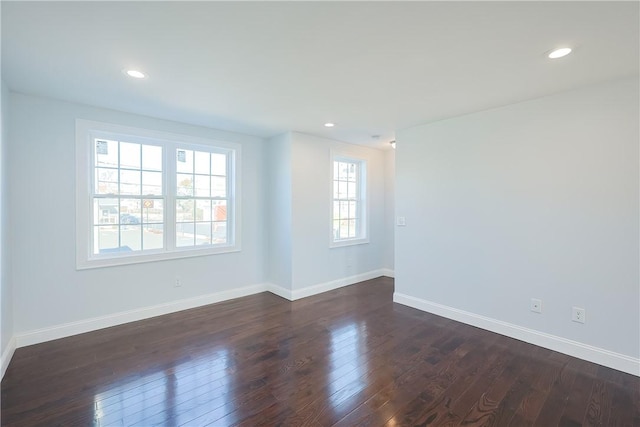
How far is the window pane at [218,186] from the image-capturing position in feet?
13.8

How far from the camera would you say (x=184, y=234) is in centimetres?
393

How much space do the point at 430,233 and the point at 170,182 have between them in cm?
337

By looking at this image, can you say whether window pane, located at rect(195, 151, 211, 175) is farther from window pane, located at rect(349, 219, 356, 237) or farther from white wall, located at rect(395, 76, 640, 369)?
white wall, located at rect(395, 76, 640, 369)

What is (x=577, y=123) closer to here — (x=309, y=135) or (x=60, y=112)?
(x=309, y=135)

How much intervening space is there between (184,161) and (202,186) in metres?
0.40

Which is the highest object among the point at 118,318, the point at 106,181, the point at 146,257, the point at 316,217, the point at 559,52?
the point at 559,52

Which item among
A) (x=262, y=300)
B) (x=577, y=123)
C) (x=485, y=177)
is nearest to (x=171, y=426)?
(x=262, y=300)

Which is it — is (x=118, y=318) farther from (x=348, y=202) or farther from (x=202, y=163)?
(x=348, y=202)

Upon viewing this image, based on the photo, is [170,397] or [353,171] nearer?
[170,397]

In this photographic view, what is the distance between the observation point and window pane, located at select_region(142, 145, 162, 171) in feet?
11.8

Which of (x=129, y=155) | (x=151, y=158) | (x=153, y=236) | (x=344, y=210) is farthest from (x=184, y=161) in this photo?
(x=344, y=210)

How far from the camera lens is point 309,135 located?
4.38 metres

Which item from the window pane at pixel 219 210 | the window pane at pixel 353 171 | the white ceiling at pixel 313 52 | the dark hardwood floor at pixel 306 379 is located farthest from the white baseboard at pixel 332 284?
the white ceiling at pixel 313 52

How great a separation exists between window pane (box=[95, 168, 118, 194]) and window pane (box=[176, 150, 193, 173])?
0.71 m
